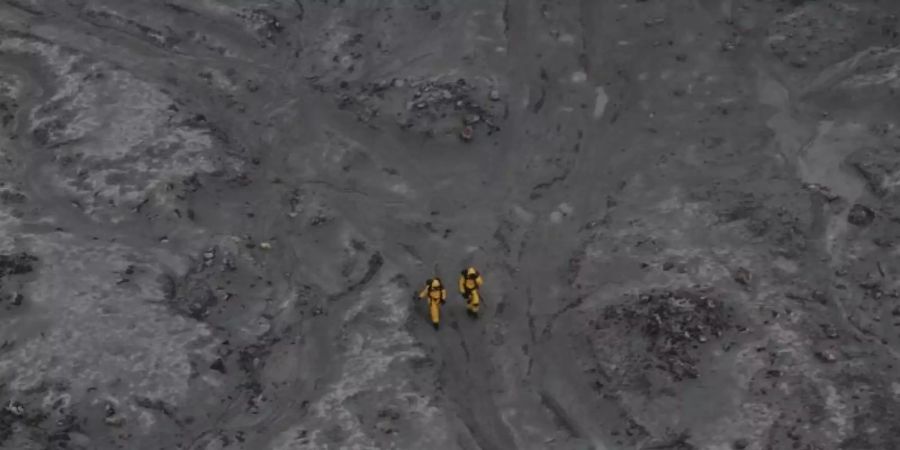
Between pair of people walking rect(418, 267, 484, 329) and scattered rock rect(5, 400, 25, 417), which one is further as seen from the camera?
pair of people walking rect(418, 267, 484, 329)

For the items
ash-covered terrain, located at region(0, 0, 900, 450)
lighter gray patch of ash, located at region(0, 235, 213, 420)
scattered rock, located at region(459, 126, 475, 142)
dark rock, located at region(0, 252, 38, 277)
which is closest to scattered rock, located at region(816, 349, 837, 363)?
ash-covered terrain, located at region(0, 0, 900, 450)

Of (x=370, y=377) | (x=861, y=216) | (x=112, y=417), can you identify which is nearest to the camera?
(x=112, y=417)

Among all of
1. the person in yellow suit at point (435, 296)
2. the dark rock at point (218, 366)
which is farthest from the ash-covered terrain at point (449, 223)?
the person in yellow suit at point (435, 296)

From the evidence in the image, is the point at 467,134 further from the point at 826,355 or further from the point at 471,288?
the point at 826,355

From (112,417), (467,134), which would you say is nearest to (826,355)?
(467,134)

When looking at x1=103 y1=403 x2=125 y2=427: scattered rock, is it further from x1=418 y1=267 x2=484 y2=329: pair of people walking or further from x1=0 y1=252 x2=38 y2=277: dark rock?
x1=418 y1=267 x2=484 y2=329: pair of people walking

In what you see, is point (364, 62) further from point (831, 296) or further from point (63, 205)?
point (831, 296)
